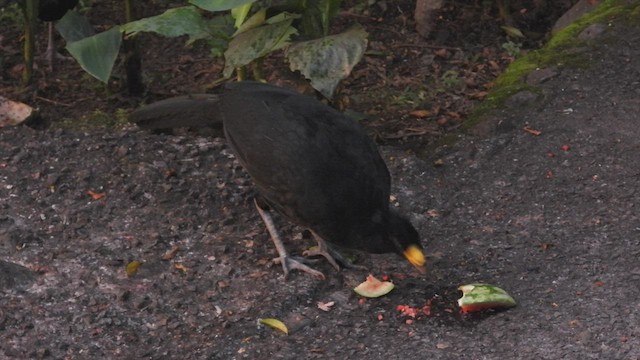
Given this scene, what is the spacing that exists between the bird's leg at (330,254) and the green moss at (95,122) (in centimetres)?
156

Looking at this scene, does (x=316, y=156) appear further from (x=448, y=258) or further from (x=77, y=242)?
(x=77, y=242)

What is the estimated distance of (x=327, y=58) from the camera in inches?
214

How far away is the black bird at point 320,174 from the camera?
469 centimetres

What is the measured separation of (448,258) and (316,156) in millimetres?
824

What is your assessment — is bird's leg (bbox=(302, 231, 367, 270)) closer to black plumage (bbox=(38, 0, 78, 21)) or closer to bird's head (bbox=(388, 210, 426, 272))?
bird's head (bbox=(388, 210, 426, 272))

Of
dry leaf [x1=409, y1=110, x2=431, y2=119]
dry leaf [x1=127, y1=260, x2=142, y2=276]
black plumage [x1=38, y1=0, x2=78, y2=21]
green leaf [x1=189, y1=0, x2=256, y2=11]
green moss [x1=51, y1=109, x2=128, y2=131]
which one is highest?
green leaf [x1=189, y1=0, x2=256, y2=11]

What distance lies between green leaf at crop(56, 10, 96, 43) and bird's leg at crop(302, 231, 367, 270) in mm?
1910

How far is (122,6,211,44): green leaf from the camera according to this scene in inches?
215

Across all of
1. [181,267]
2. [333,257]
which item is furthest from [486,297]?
[181,267]

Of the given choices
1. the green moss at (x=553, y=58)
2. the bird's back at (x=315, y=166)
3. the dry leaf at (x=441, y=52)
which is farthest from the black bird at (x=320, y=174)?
the dry leaf at (x=441, y=52)

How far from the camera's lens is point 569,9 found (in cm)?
733

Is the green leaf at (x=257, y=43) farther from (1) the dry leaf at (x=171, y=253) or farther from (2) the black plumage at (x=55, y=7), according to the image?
(2) the black plumage at (x=55, y=7)

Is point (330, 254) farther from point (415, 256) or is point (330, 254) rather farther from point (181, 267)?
point (181, 267)

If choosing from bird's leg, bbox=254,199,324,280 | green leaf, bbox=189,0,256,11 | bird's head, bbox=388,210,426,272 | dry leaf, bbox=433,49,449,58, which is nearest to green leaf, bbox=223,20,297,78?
green leaf, bbox=189,0,256,11
